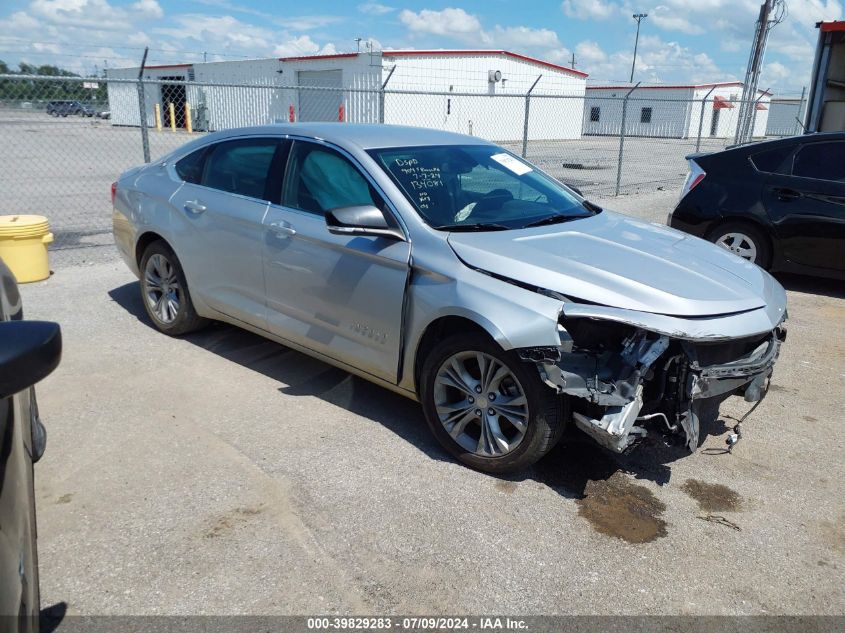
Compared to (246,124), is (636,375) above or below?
Answer: below

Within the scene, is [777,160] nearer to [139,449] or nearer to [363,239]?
[363,239]

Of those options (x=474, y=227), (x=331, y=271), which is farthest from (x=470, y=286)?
(x=331, y=271)

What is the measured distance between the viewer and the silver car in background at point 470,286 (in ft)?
10.4

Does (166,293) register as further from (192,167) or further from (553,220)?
(553,220)

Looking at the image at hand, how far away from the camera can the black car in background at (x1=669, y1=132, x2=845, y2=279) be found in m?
6.72

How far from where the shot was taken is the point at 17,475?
72.5 inches

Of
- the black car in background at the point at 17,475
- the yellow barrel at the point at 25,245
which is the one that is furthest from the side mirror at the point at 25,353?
the yellow barrel at the point at 25,245

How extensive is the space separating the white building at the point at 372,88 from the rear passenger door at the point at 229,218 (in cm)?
2315

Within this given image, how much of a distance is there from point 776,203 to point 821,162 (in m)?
0.55

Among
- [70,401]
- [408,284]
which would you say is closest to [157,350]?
[70,401]

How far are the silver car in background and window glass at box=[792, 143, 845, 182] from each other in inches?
138

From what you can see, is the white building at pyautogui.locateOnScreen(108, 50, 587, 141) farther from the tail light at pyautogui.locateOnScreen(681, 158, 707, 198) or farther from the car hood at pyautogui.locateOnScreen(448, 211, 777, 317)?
the car hood at pyautogui.locateOnScreen(448, 211, 777, 317)

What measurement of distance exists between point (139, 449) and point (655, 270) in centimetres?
287

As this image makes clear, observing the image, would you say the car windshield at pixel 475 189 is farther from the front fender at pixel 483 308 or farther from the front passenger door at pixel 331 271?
the front fender at pixel 483 308
